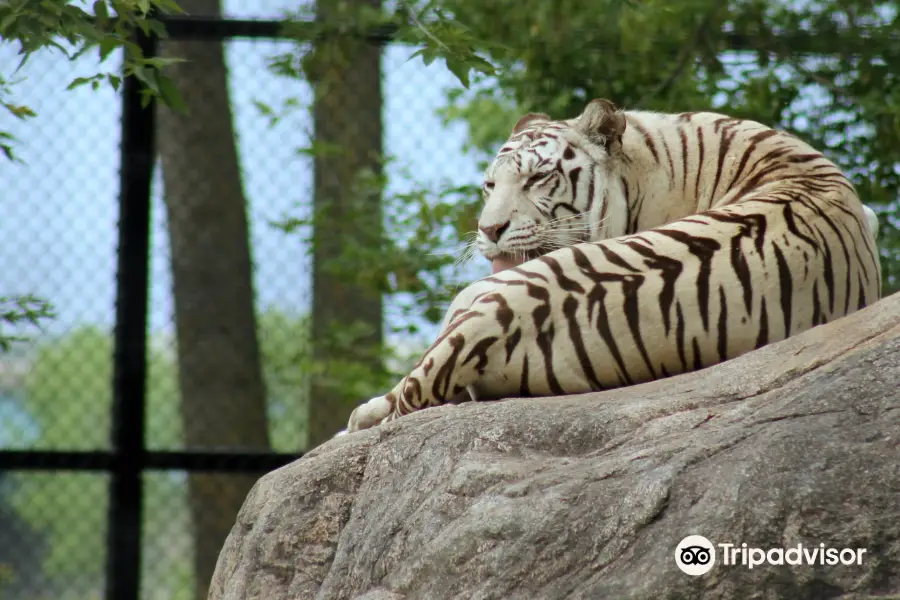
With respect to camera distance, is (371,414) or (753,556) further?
(371,414)

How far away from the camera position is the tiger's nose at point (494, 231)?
10.7 ft

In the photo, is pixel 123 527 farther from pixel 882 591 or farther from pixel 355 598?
pixel 882 591

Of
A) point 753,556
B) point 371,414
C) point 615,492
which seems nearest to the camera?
point 753,556

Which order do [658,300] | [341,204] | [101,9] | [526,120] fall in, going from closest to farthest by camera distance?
[658,300], [101,9], [526,120], [341,204]

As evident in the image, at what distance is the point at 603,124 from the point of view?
11.3 ft

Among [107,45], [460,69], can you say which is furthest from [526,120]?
[107,45]

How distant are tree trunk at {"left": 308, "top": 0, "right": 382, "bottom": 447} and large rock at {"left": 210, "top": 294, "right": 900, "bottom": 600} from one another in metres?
2.58

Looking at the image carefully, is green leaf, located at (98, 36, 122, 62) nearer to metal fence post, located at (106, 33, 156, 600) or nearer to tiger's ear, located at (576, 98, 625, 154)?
tiger's ear, located at (576, 98, 625, 154)

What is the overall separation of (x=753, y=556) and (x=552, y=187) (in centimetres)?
163

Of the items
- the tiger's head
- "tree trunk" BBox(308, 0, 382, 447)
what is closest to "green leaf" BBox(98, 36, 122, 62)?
the tiger's head

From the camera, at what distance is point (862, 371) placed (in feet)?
7.16

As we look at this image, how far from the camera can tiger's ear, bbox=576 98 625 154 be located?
342 cm

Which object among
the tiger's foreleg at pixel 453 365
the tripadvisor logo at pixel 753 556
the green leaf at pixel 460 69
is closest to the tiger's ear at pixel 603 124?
the green leaf at pixel 460 69

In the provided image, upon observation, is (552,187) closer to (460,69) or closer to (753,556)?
(460,69)
